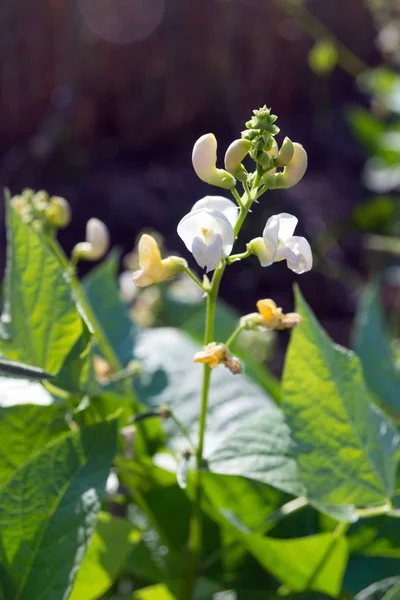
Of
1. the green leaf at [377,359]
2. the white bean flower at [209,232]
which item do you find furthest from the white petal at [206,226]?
the green leaf at [377,359]

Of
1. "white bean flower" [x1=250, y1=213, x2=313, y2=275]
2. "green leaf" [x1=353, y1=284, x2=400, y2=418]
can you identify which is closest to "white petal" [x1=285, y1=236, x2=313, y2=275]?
"white bean flower" [x1=250, y1=213, x2=313, y2=275]

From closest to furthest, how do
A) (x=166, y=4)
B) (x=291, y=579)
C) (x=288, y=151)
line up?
(x=288, y=151)
(x=291, y=579)
(x=166, y=4)

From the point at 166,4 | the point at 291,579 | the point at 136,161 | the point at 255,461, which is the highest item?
the point at 166,4

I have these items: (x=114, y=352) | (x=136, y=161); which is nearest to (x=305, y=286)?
(x=136, y=161)

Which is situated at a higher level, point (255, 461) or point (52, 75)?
point (52, 75)

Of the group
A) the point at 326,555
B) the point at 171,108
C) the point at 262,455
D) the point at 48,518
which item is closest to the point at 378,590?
the point at 326,555

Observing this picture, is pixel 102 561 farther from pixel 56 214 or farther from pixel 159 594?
pixel 56 214

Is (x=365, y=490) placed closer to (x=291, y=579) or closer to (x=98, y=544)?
(x=291, y=579)

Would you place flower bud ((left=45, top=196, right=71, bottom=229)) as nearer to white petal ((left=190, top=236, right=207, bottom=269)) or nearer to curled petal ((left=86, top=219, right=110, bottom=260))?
curled petal ((left=86, top=219, right=110, bottom=260))
